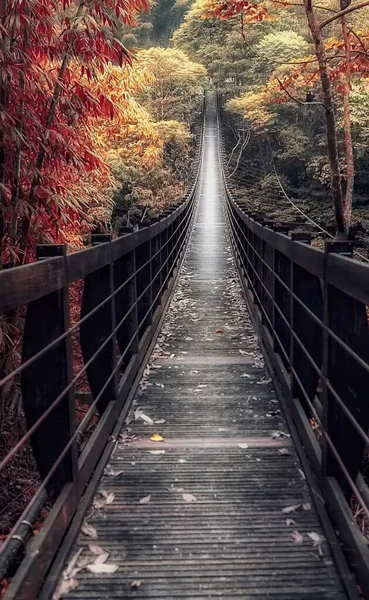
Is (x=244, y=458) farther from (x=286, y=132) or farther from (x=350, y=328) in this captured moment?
(x=286, y=132)

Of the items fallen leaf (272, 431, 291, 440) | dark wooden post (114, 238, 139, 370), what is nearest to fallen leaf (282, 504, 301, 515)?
fallen leaf (272, 431, 291, 440)

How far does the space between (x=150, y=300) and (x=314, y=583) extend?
335 cm

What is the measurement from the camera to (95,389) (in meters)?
3.04

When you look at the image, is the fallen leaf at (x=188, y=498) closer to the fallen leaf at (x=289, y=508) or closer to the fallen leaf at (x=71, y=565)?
the fallen leaf at (x=289, y=508)

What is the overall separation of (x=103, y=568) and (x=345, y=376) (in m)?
1.17

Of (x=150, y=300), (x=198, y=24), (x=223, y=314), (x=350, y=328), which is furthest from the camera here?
(x=198, y=24)

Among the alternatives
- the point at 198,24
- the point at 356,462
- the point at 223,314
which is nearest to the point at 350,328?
the point at 356,462

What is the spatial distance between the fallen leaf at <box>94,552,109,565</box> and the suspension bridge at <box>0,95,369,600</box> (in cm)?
1

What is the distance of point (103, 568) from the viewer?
203 cm

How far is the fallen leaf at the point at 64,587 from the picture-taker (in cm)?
187

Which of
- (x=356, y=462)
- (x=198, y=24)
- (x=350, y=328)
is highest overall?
(x=198, y=24)

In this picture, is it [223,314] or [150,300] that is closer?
[150,300]

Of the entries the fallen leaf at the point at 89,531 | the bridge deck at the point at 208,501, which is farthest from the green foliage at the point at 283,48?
the fallen leaf at the point at 89,531

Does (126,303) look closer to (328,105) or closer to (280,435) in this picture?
(280,435)
